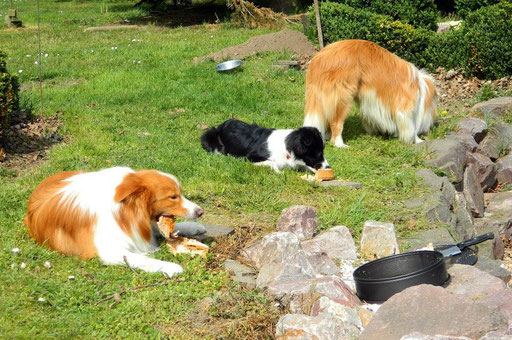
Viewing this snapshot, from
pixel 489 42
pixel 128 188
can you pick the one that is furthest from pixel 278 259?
pixel 489 42

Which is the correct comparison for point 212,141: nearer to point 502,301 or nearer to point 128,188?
point 128,188

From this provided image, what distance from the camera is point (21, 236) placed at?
5.73 metres

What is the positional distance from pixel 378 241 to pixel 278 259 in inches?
41.8

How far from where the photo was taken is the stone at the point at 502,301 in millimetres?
4316

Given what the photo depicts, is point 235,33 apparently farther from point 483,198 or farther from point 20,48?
point 483,198

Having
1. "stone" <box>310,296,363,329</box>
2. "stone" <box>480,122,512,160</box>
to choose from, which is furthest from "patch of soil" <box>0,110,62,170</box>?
"stone" <box>480,122,512,160</box>

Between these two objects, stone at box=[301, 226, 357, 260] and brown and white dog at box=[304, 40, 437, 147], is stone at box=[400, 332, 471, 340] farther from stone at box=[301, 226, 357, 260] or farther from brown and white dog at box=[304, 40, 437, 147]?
brown and white dog at box=[304, 40, 437, 147]

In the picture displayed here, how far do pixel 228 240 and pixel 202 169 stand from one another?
83.2 inches

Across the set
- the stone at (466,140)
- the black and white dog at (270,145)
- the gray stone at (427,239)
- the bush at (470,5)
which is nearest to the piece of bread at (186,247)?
the gray stone at (427,239)

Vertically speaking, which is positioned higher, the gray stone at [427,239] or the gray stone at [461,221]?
the gray stone at [427,239]

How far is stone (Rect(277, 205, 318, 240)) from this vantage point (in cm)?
610

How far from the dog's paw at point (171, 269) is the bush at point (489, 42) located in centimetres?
994

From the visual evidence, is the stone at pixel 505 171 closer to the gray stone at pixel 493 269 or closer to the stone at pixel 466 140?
the stone at pixel 466 140

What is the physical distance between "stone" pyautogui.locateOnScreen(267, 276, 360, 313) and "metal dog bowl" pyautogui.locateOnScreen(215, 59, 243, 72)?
8573 millimetres
